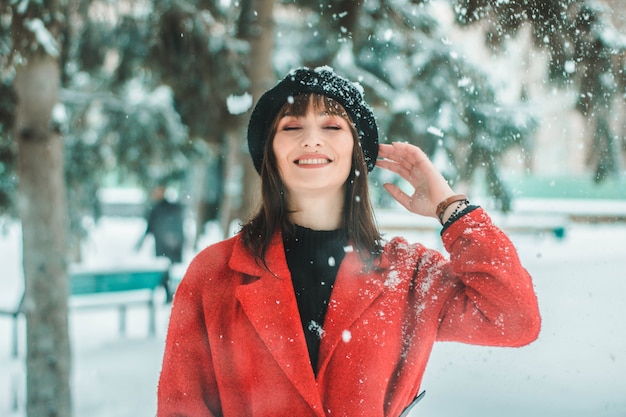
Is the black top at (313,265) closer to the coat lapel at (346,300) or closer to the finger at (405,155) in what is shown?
the coat lapel at (346,300)

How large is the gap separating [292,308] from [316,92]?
49cm

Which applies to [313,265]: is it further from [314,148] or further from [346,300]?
[314,148]

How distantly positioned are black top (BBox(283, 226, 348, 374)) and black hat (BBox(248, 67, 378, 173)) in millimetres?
200

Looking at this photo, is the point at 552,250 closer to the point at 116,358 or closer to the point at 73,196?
the point at 116,358

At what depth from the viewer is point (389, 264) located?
4.14ft

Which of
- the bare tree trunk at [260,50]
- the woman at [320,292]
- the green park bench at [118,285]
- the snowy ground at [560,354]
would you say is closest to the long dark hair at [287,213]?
the woman at [320,292]

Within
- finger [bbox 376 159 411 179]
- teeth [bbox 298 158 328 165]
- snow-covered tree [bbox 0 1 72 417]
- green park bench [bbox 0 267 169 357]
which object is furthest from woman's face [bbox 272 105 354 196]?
green park bench [bbox 0 267 169 357]

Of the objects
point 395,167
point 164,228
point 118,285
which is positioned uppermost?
point 395,167

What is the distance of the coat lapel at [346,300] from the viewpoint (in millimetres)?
1207

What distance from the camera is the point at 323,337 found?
4.01ft

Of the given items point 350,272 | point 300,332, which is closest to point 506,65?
point 350,272

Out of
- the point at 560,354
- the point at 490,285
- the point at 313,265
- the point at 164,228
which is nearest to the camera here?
the point at 490,285

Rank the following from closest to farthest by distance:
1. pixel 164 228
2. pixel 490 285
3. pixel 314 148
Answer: pixel 490 285 → pixel 314 148 → pixel 164 228

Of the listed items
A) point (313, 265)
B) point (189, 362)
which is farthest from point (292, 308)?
point (189, 362)
